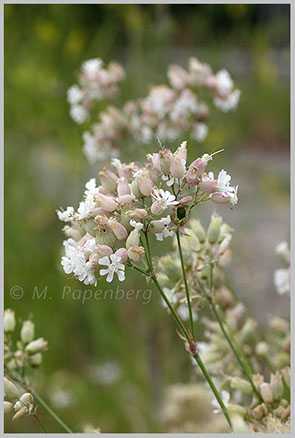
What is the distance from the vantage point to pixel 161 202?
0.99 meters

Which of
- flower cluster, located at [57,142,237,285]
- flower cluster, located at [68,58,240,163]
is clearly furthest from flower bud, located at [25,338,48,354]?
flower cluster, located at [68,58,240,163]

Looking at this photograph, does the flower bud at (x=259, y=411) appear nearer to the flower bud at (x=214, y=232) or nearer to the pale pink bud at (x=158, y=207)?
the flower bud at (x=214, y=232)

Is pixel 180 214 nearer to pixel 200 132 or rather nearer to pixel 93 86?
pixel 200 132

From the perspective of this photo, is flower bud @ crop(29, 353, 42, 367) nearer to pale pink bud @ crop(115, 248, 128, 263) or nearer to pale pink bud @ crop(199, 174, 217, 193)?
pale pink bud @ crop(115, 248, 128, 263)

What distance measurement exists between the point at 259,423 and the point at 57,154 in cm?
333

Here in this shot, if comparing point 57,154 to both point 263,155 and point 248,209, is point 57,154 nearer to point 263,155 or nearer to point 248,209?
point 248,209

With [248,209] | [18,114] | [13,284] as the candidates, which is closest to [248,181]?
[248,209]

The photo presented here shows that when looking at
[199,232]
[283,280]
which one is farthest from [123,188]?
[283,280]

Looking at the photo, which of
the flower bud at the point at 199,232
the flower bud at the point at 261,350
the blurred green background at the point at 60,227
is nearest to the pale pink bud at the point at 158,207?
the flower bud at the point at 199,232

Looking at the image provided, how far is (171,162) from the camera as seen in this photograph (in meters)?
1.02

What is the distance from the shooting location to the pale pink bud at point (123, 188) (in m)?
1.04

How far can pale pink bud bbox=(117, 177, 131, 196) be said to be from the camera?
104cm

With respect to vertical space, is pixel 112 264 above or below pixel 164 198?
below

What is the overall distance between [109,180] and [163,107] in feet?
3.28
